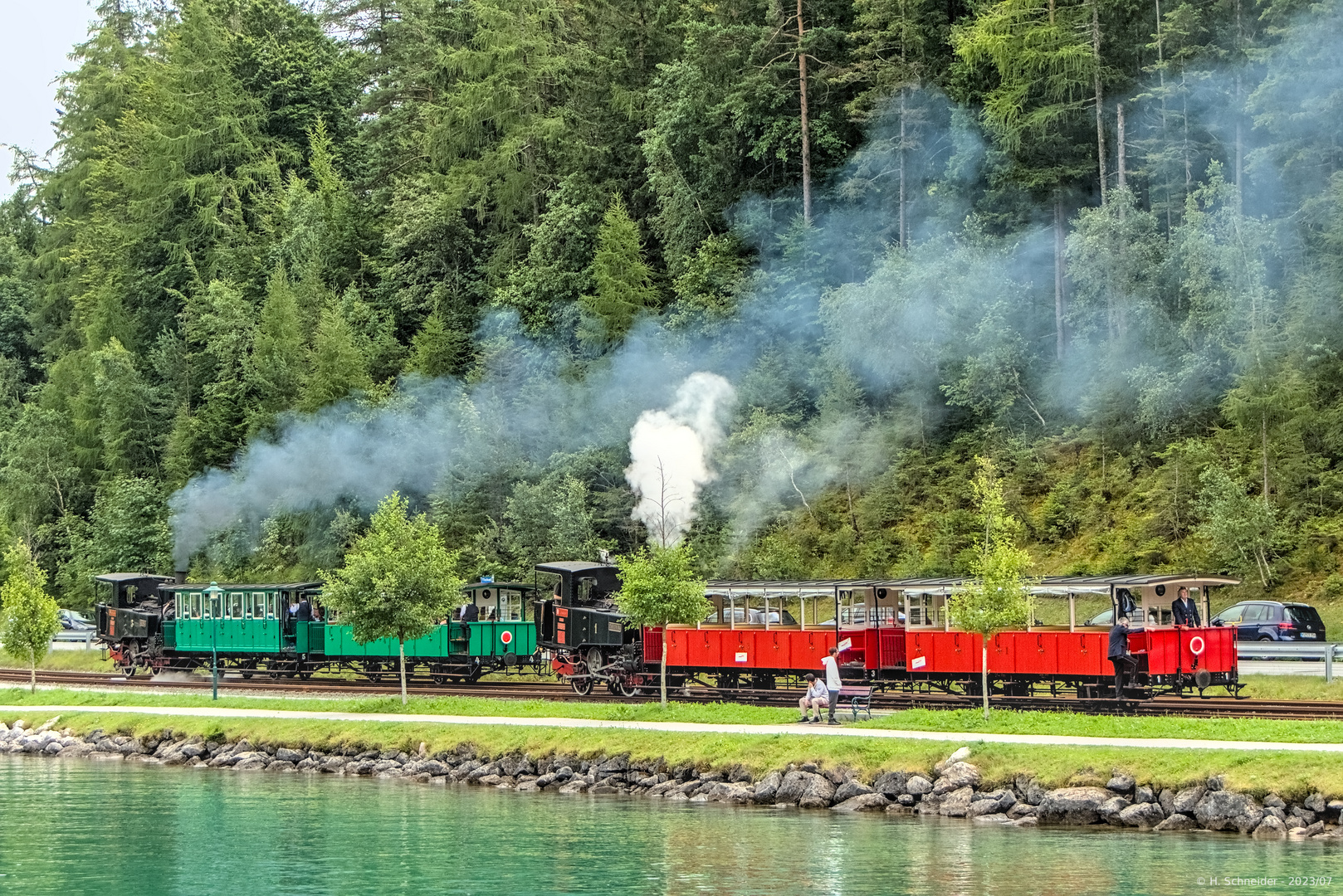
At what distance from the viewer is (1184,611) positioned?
34625mm

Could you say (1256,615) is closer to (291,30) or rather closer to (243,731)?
(243,731)

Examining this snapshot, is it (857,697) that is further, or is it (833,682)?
(857,697)

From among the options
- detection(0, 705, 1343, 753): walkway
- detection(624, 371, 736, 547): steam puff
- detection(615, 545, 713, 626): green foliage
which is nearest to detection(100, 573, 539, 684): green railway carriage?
detection(0, 705, 1343, 753): walkway

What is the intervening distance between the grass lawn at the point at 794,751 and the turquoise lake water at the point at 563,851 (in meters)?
1.39

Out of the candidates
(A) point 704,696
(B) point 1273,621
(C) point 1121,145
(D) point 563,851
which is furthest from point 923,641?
(C) point 1121,145

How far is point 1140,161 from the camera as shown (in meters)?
56.7

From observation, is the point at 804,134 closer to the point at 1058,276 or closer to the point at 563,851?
the point at 1058,276

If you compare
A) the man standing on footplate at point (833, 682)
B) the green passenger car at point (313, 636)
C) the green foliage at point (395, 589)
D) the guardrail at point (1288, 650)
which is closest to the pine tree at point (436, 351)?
the green passenger car at point (313, 636)

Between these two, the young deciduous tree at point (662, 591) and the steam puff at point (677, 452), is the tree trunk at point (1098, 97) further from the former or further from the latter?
the young deciduous tree at point (662, 591)

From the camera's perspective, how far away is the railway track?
32875 millimetres

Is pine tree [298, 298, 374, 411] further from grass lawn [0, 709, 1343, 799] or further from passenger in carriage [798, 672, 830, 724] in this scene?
passenger in carriage [798, 672, 830, 724]

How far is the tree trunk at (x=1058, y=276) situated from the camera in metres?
56.8

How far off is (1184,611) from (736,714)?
10.1 m

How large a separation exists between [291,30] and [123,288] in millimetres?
19026
